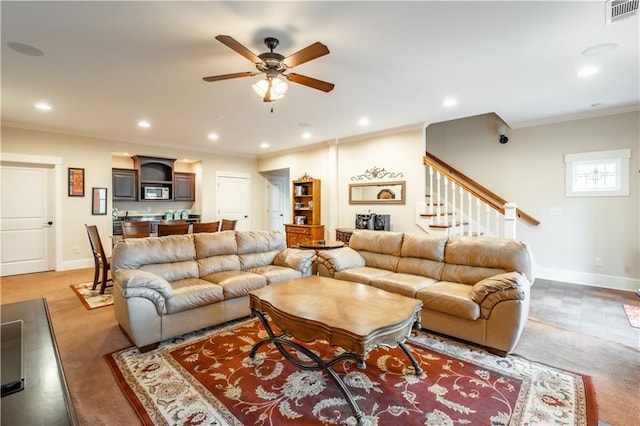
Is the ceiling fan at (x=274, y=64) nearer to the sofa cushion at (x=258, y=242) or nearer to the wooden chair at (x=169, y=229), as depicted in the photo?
the sofa cushion at (x=258, y=242)

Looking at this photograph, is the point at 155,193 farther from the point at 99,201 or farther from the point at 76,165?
the point at 76,165

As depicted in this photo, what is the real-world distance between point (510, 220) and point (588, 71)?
81.1 inches

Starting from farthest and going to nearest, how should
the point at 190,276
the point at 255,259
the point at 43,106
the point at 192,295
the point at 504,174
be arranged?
the point at 504,174 < the point at 43,106 < the point at 255,259 < the point at 190,276 < the point at 192,295

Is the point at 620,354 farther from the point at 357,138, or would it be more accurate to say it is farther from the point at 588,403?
the point at 357,138

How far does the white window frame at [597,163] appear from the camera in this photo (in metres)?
4.54

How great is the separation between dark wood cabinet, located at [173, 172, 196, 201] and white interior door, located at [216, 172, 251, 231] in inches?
25.7

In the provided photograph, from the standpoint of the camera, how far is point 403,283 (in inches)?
126

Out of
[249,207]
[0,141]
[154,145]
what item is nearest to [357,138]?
[249,207]

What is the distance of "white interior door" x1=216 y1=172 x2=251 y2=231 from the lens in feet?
26.3

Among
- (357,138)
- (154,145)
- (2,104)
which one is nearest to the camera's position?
(2,104)

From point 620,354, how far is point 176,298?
13.0ft

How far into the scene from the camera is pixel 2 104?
4.29m

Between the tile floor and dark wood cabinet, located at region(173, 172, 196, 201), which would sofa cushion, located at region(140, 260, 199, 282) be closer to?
the tile floor

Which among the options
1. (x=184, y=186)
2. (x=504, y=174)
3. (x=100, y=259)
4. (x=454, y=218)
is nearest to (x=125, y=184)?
(x=184, y=186)
